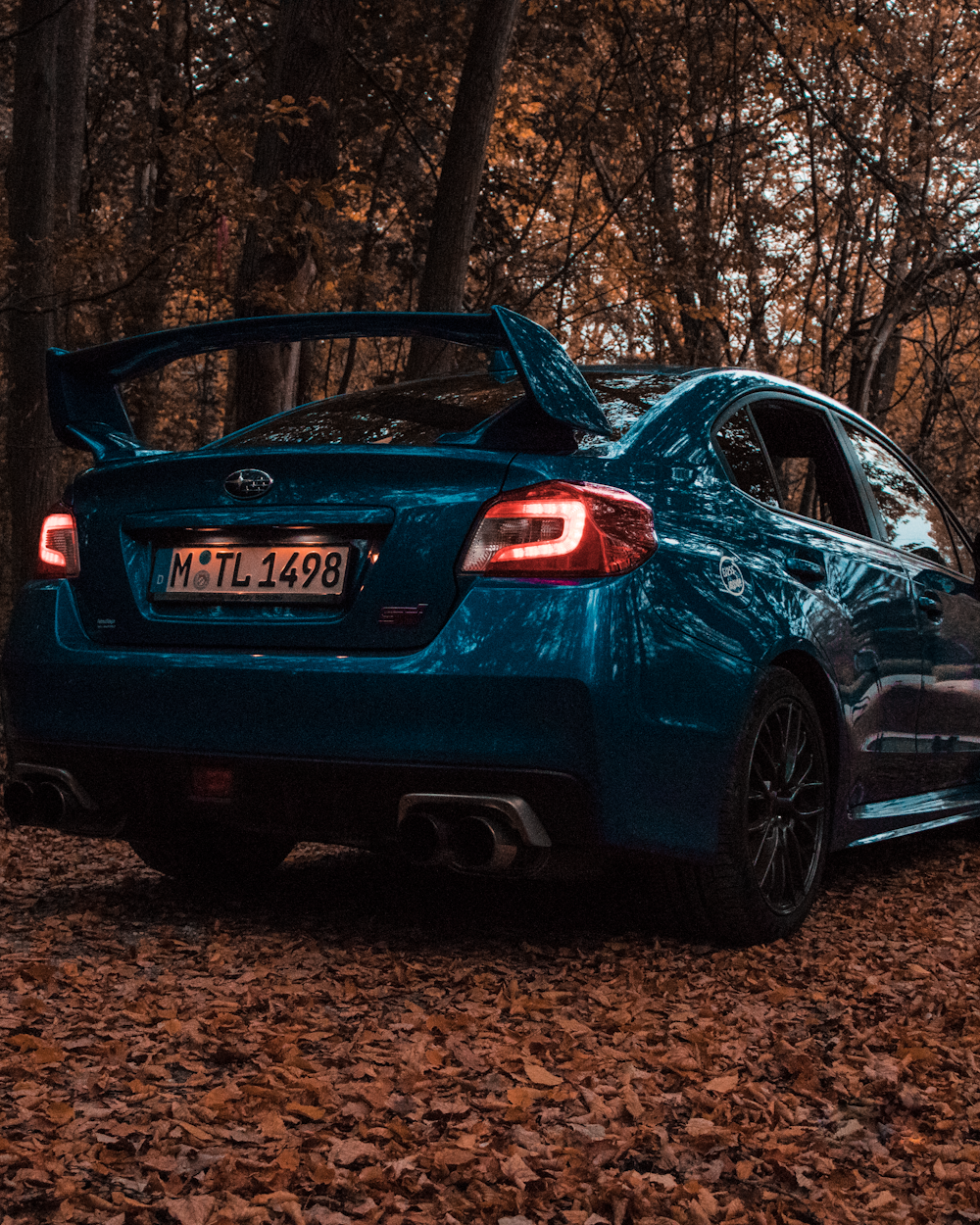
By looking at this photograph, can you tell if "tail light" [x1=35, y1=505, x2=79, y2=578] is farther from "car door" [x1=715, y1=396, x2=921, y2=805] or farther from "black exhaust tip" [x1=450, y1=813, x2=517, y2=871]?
"car door" [x1=715, y1=396, x2=921, y2=805]

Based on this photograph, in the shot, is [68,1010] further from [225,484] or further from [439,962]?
[225,484]

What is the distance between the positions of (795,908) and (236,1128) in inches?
78.2

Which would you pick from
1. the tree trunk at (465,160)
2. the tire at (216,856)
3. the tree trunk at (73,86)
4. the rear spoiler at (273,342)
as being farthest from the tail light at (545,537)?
the tree trunk at (73,86)

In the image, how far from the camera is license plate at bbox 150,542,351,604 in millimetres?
3336

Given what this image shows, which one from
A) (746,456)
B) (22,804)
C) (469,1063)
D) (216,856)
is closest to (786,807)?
(746,456)

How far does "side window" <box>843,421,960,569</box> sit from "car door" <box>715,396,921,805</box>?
0.20 m

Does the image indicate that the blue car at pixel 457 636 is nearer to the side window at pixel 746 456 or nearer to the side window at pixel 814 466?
the side window at pixel 746 456

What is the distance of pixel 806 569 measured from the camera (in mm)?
4043

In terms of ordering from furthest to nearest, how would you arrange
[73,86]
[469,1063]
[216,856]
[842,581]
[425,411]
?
[73,86] < [216,856] < [842,581] < [425,411] < [469,1063]

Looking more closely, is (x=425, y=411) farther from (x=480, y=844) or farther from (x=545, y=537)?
(x=480, y=844)

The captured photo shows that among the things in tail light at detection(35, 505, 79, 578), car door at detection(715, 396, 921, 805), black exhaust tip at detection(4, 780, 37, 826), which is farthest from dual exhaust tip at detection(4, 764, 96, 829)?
car door at detection(715, 396, 921, 805)

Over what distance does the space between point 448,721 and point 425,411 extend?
114 cm

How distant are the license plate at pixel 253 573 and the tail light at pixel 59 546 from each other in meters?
0.29

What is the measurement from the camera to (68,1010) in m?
3.12
